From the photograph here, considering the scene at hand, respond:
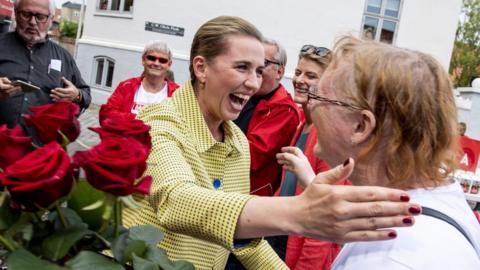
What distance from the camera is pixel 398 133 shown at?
133 cm

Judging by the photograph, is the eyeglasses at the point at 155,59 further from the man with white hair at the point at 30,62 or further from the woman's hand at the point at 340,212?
the woman's hand at the point at 340,212

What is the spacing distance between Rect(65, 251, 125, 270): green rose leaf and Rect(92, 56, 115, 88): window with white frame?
15192 millimetres

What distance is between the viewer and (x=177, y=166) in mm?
1460

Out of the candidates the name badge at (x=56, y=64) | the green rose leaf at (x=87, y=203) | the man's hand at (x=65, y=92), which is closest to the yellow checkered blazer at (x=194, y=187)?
the green rose leaf at (x=87, y=203)

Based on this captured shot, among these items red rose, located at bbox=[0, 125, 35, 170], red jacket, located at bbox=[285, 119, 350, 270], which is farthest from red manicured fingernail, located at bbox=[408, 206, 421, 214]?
red jacket, located at bbox=[285, 119, 350, 270]

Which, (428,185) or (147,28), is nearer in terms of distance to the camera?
(428,185)

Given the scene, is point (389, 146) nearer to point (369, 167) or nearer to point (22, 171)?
point (369, 167)

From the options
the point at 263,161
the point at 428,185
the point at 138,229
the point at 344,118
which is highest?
the point at 344,118

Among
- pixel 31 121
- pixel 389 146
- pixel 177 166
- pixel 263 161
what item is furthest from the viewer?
pixel 263 161

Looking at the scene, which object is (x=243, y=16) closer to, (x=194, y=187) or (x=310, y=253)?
(x=310, y=253)

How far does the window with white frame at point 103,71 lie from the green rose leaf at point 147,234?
591 inches

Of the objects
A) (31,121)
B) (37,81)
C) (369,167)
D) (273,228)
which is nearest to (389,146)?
(369,167)

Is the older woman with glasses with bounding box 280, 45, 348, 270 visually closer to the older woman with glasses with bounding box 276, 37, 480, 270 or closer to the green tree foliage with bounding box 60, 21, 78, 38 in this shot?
the older woman with glasses with bounding box 276, 37, 480, 270

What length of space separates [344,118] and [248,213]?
1.30 feet
